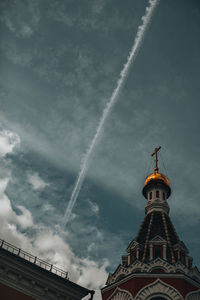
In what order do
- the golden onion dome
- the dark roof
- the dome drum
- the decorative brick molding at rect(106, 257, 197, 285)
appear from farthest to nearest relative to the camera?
the golden onion dome < the dome drum < the dark roof < the decorative brick molding at rect(106, 257, 197, 285)

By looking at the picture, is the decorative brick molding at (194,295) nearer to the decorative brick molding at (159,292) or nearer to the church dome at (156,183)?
the decorative brick molding at (159,292)

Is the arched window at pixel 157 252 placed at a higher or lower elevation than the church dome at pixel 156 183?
lower

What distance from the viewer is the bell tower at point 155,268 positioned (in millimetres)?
23078

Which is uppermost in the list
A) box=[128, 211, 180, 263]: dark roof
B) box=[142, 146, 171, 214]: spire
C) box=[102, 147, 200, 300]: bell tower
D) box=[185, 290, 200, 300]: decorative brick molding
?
box=[142, 146, 171, 214]: spire

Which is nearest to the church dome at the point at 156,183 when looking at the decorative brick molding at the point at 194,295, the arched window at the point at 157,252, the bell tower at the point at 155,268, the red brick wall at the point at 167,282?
the bell tower at the point at 155,268

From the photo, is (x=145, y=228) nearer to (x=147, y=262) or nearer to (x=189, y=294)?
(x=147, y=262)

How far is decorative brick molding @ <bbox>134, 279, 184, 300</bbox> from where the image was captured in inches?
893

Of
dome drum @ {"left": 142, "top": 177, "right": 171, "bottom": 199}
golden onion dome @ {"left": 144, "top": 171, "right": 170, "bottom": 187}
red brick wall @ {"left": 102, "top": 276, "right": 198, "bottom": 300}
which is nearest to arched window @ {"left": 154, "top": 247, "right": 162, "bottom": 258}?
red brick wall @ {"left": 102, "top": 276, "right": 198, "bottom": 300}

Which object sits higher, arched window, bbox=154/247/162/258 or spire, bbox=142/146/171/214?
spire, bbox=142/146/171/214

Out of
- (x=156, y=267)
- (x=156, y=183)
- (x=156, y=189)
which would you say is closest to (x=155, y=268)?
(x=156, y=267)

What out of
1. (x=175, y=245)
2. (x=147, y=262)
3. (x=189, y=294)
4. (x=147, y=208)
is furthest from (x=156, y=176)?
(x=189, y=294)

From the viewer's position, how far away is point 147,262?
2511 centimetres

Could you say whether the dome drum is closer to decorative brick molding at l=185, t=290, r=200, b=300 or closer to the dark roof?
the dark roof

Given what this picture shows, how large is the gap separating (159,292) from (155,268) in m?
1.97
